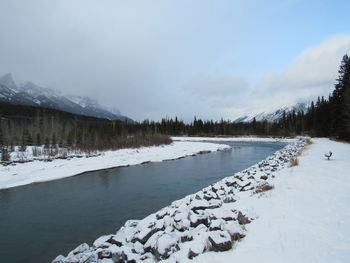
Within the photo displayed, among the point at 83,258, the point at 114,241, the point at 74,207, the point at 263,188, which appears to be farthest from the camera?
the point at 74,207

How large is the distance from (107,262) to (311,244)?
4.19m

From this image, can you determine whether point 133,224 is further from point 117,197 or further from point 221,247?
point 117,197

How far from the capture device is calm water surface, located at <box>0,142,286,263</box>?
676cm

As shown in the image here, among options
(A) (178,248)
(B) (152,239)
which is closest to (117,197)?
(B) (152,239)

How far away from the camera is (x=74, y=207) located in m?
9.88

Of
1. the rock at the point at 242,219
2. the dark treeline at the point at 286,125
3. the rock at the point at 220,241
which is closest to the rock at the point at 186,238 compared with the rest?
the rock at the point at 220,241

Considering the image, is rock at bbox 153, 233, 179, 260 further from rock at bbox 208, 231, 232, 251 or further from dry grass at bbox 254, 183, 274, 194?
dry grass at bbox 254, 183, 274, 194

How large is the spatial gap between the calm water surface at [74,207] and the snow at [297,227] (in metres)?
4.59

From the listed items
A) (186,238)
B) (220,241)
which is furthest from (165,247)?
(220,241)

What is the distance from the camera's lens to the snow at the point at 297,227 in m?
3.90

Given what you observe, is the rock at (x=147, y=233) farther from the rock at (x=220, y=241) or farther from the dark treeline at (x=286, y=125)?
the dark treeline at (x=286, y=125)

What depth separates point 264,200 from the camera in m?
7.29

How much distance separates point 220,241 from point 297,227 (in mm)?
1956

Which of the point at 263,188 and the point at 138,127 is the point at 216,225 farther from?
the point at 138,127
